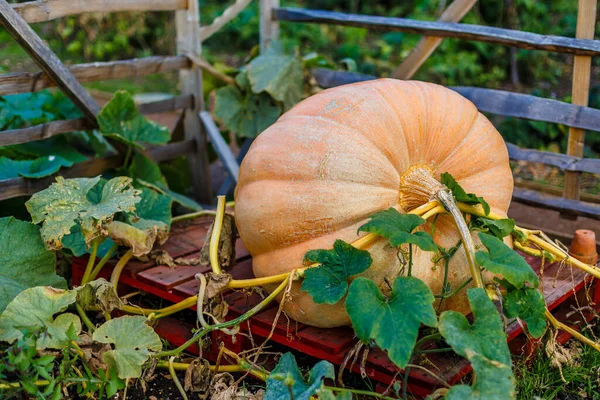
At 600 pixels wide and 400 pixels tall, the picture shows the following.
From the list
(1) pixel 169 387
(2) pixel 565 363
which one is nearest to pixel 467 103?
(2) pixel 565 363

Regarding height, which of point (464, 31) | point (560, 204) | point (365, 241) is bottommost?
point (560, 204)

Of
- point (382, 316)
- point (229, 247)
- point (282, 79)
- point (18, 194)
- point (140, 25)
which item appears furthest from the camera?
point (140, 25)

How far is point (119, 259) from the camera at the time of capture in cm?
297

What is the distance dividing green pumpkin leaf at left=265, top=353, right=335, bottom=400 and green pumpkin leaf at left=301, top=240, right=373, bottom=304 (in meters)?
0.21

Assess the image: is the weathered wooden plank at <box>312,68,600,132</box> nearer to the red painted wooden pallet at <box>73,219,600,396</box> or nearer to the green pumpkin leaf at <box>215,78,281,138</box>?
the red painted wooden pallet at <box>73,219,600,396</box>

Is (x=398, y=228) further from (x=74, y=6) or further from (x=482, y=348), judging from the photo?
(x=74, y=6)

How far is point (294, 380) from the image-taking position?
2.10 metres

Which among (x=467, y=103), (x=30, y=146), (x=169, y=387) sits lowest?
(x=169, y=387)

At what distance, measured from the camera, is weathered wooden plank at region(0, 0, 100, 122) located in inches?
116

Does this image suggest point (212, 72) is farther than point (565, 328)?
Yes

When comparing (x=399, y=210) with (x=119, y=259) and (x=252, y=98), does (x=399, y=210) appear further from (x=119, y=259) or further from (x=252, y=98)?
(x=252, y=98)

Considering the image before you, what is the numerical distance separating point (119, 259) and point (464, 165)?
1419 mm

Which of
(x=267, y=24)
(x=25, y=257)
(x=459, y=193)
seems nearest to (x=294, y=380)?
(x=459, y=193)

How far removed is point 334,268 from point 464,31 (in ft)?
5.34
